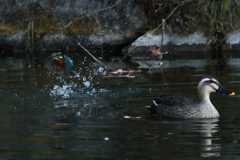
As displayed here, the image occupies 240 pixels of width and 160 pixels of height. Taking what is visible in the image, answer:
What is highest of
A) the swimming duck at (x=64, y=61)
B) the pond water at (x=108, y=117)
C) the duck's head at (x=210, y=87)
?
the swimming duck at (x=64, y=61)

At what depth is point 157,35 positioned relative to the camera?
14.3 meters

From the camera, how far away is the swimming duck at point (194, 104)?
6.95 m

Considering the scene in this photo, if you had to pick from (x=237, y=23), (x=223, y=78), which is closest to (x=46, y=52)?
(x=237, y=23)

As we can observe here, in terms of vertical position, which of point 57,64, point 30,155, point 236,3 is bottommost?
point 30,155

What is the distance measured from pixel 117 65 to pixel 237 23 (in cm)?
414

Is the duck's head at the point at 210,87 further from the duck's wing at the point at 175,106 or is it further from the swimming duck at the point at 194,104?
the duck's wing at the point at 175,106

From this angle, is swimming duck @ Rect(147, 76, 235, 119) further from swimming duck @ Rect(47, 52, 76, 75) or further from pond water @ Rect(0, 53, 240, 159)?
swimming duck @ Rect(47, 52, 76, 75)

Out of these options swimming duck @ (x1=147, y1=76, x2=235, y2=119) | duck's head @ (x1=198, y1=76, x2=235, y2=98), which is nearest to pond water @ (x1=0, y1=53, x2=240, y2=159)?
swimming duck @ (x1=147, y1=76, x2=235, y2=119)

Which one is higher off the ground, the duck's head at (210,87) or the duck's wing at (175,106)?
the duck's head at (210,87)

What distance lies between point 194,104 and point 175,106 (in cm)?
28

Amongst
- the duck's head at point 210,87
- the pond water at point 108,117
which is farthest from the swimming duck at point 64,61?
the duck's head at point 210,87

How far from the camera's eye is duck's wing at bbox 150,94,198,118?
276 inches

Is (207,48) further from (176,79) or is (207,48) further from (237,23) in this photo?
(176,79)

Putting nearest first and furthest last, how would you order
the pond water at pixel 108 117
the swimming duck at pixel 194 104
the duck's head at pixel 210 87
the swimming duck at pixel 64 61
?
1. the pond water at pixel 108 117
2. the swimming duck at pixel 194 104
3. the duck's head at pixel 210 87
4. the swimming duck at pixel 64 61
